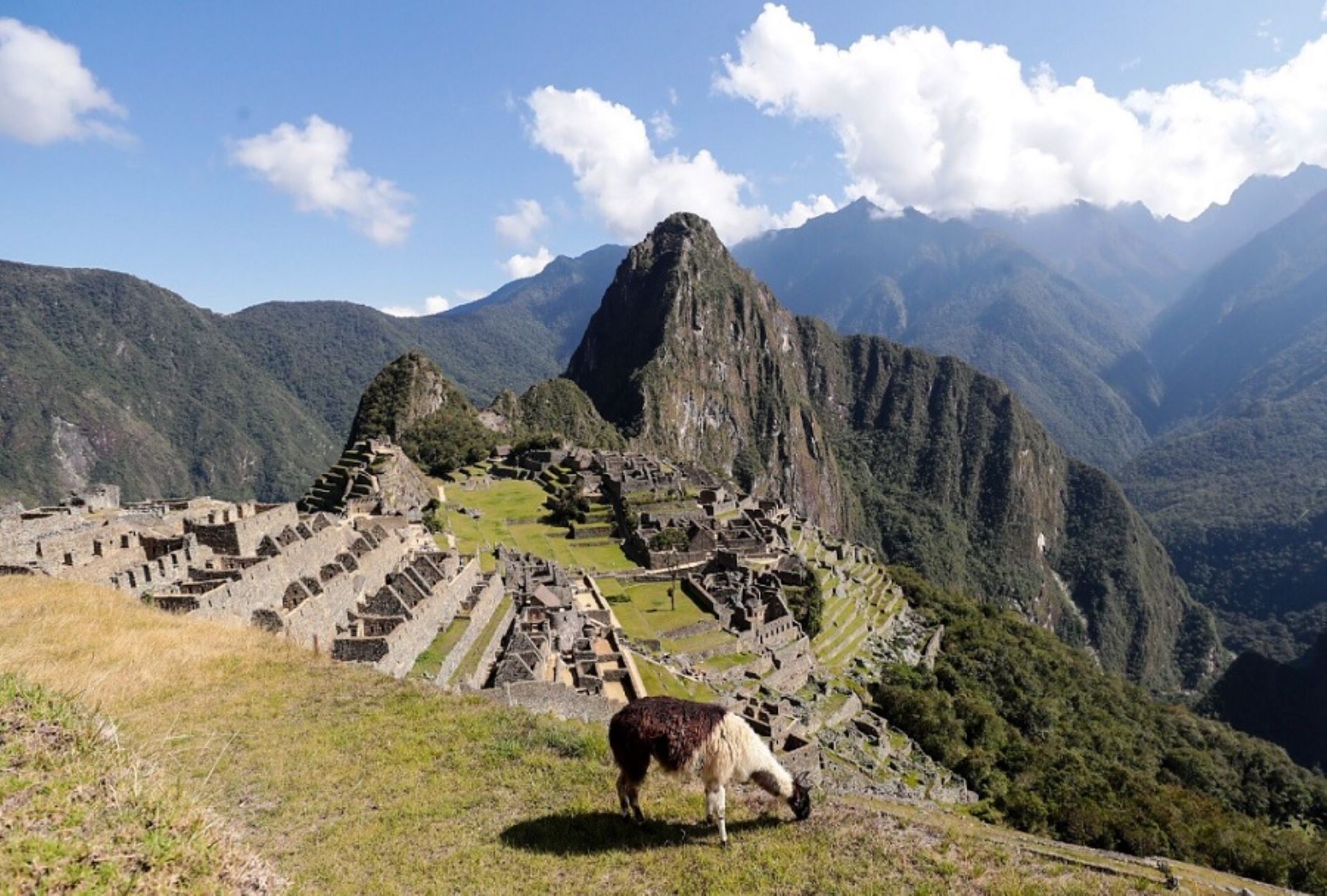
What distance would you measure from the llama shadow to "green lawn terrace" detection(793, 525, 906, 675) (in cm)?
3605

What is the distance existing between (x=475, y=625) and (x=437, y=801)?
591 inches

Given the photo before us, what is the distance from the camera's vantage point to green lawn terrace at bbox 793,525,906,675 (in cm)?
4447

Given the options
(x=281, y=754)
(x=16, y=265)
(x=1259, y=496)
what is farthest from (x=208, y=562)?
(x=1259, y=496)

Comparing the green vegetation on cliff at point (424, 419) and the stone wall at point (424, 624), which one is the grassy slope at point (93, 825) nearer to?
the stone wall at point (424, 624)

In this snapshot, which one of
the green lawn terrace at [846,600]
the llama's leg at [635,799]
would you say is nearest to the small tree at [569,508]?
the green lawn terrace at [846,600]

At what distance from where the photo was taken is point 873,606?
186 feet

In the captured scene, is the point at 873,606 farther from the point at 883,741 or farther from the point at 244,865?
the point at 244,865

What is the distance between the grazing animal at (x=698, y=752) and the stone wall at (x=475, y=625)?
9.90m

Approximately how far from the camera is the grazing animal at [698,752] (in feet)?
23.0

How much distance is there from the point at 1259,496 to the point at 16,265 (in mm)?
330525

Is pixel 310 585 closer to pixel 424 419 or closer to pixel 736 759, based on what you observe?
pixel 736 759

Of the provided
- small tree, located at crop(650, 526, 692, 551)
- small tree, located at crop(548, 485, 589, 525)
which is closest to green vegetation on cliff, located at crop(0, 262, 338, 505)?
small tree, located at crop(548, 485, 589, 525)

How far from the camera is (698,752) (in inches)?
276

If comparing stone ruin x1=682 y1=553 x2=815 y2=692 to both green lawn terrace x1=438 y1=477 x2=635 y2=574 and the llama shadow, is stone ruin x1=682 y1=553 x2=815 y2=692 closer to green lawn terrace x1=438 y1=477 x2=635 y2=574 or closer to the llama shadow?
green lawn terrace x1=438 y1=477 x2=635 y2=574
